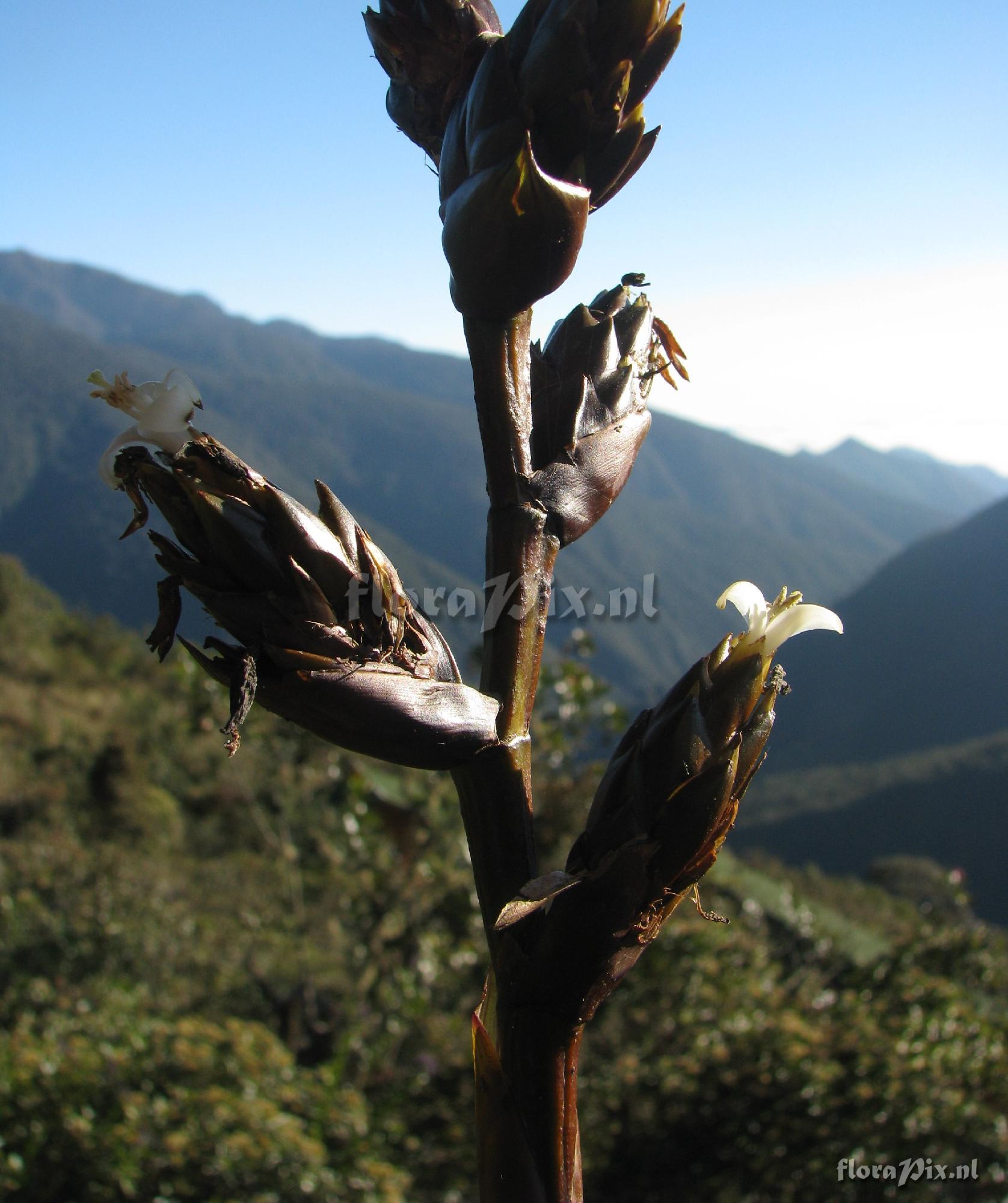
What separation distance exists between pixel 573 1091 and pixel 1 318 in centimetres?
11498

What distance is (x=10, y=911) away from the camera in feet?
32.5

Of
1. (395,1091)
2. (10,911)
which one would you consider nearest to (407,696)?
(395,1091)

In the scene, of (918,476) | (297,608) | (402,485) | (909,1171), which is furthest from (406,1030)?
(918,476)

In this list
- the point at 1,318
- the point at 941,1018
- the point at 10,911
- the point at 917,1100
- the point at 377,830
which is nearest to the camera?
the point at 917,1100

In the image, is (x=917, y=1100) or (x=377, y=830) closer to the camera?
(x=917, y=1100)

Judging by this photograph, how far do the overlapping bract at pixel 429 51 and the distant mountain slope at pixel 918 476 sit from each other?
155 meters

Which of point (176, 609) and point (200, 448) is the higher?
point (200, 448)

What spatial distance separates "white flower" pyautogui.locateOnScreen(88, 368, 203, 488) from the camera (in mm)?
942

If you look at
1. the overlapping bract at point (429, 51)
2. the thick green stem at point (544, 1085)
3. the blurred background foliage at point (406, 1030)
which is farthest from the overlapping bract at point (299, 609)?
the blurred background foliage at point (406, 1030)

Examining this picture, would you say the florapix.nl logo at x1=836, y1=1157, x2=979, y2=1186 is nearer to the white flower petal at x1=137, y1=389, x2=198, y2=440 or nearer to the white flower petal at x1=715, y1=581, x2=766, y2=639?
the white flower petal at x1=715, y1=581, x2=766, y2=639

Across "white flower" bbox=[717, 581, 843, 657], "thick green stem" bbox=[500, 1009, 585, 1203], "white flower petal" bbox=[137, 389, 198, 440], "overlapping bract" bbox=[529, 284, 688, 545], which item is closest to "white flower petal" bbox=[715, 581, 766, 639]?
"white flower" bbox=[717, 581, 843, 657]

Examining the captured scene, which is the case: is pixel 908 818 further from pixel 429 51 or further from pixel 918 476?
pixel 918 476

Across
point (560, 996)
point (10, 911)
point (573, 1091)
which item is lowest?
point (10, 911)

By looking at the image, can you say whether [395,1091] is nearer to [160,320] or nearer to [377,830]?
[377,830]
